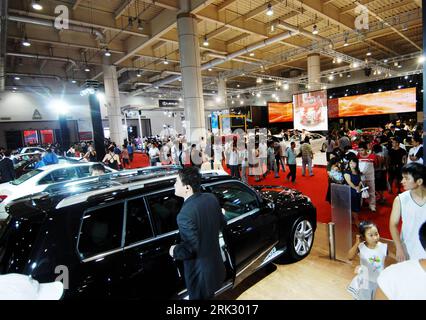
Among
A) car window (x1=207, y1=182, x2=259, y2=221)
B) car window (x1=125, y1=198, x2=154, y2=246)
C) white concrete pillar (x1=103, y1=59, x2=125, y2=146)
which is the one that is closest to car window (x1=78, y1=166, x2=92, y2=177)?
car window (x1=207, y1=182, x2=259, y2=221)

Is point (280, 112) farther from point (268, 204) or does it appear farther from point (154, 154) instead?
point (268, 204)

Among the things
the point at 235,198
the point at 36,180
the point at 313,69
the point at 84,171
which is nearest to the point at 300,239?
the point at 235,198

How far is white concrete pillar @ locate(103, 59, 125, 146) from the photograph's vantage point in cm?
1550

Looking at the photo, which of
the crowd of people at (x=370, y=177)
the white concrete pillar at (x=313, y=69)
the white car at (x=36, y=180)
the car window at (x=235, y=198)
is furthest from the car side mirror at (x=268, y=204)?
the white concrete pillar at (x=313, y=69)

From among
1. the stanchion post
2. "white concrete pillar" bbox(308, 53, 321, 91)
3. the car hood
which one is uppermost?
"white concrete pillar" bbox(308, 53, 321, 91)

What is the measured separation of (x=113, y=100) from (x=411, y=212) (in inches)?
655

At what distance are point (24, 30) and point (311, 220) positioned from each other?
13.3 metres

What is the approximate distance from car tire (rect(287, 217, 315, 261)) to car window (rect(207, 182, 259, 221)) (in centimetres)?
82

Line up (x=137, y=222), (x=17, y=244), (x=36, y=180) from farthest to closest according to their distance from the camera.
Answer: (x=36, y=180), (x=137, y=222), (x=17, y=244)

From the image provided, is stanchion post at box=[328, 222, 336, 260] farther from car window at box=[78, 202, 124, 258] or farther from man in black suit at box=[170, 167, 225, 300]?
car window at box=[78, 202, 124, 258]

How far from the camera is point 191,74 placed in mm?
9422

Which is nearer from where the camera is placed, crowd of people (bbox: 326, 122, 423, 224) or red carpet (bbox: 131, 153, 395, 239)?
crowd of people (bbox: 326, 122, 423, 224)

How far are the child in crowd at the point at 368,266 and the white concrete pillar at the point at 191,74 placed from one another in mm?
7664

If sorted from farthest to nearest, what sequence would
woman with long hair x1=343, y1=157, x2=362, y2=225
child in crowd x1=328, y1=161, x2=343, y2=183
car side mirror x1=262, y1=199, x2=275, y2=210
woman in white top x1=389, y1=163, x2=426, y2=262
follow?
1. child in crowd x1=328, y1=161, x2=343, y2=183
2. woman with long hair x1=343, y1=157, x2=362, y2=225
3. car side mirror x1=262, y1=199, x2=275, y2=210
4. woman in white top x1=389, y1=163, x2=426, y2=262
